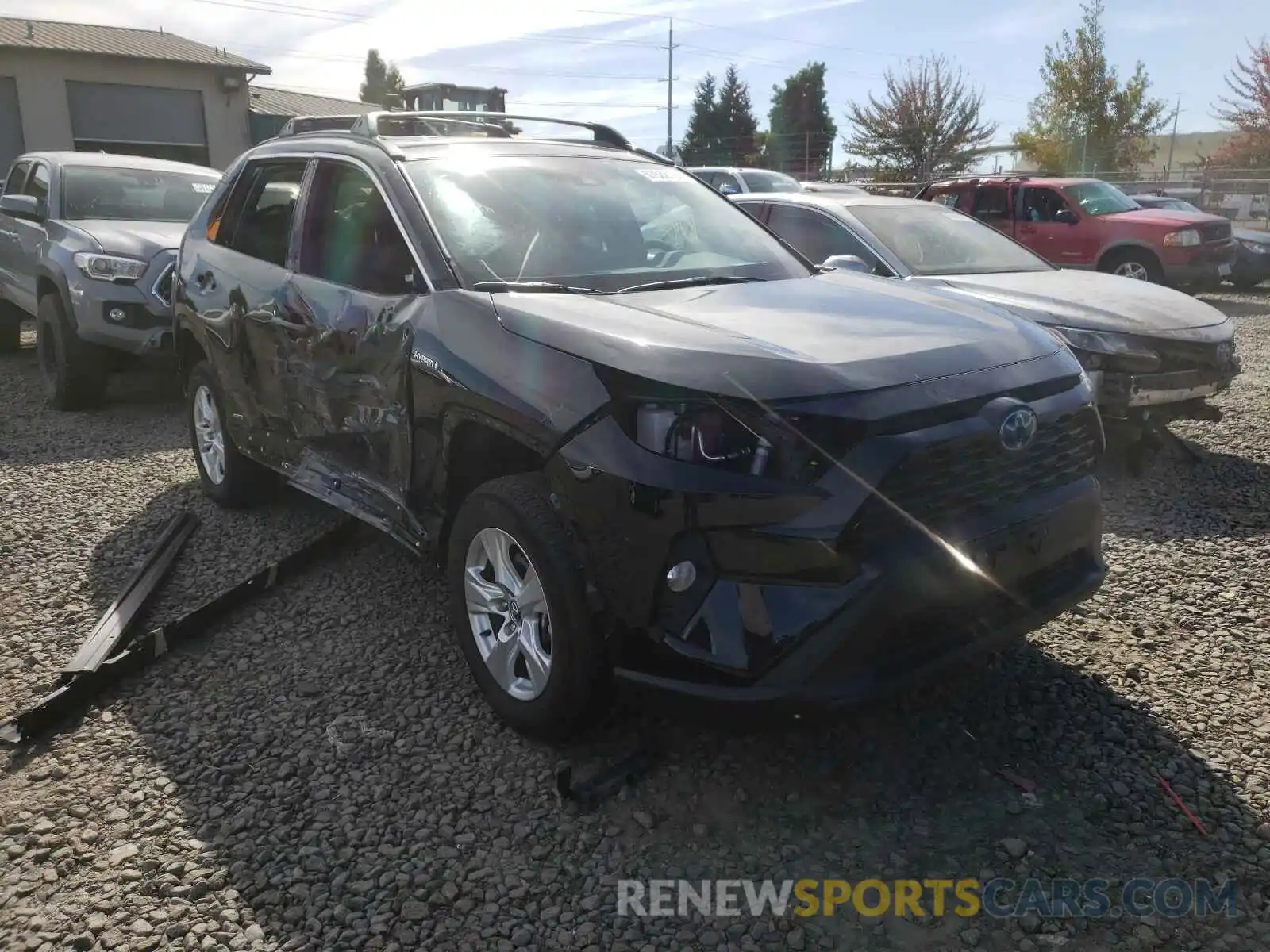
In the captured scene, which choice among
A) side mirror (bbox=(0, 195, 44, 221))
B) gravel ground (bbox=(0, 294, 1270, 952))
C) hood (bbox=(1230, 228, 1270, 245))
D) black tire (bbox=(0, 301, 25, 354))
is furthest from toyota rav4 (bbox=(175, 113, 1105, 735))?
hood (bbox=(1230, 228, 1270, 245))

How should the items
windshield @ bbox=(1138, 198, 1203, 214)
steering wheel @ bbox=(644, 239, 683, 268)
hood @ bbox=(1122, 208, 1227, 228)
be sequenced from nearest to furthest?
steering wheel @ bbox=(644, 239, 683, 268) < hood @ bbox=(1122, 208, 1227, 228) < windshield @ bbox=(1138, 198, 1203, 214)

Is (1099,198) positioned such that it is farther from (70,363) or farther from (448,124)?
(70,363)

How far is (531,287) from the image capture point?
11.2ft

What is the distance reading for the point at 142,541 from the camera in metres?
5.18

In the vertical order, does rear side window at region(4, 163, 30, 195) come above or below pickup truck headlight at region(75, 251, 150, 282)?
above

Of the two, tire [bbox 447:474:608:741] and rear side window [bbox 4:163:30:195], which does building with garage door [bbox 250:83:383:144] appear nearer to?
rear side window [bbox 4:163:30:195]

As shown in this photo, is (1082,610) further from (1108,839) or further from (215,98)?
(215,98)

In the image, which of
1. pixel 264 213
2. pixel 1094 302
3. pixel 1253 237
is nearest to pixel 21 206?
pixel 264 213

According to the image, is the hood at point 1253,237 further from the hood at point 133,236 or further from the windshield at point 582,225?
the hood at point 133,236

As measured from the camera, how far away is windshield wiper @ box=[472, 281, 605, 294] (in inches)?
132

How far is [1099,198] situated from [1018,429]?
38.3 ft

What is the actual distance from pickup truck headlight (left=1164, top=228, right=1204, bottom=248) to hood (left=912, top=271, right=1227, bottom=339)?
6360 millimetres

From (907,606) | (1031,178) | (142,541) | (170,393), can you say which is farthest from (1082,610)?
(1031,178)

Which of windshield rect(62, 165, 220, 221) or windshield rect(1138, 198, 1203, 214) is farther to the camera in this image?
windshield rect(1138, 198, 1203, 214)
